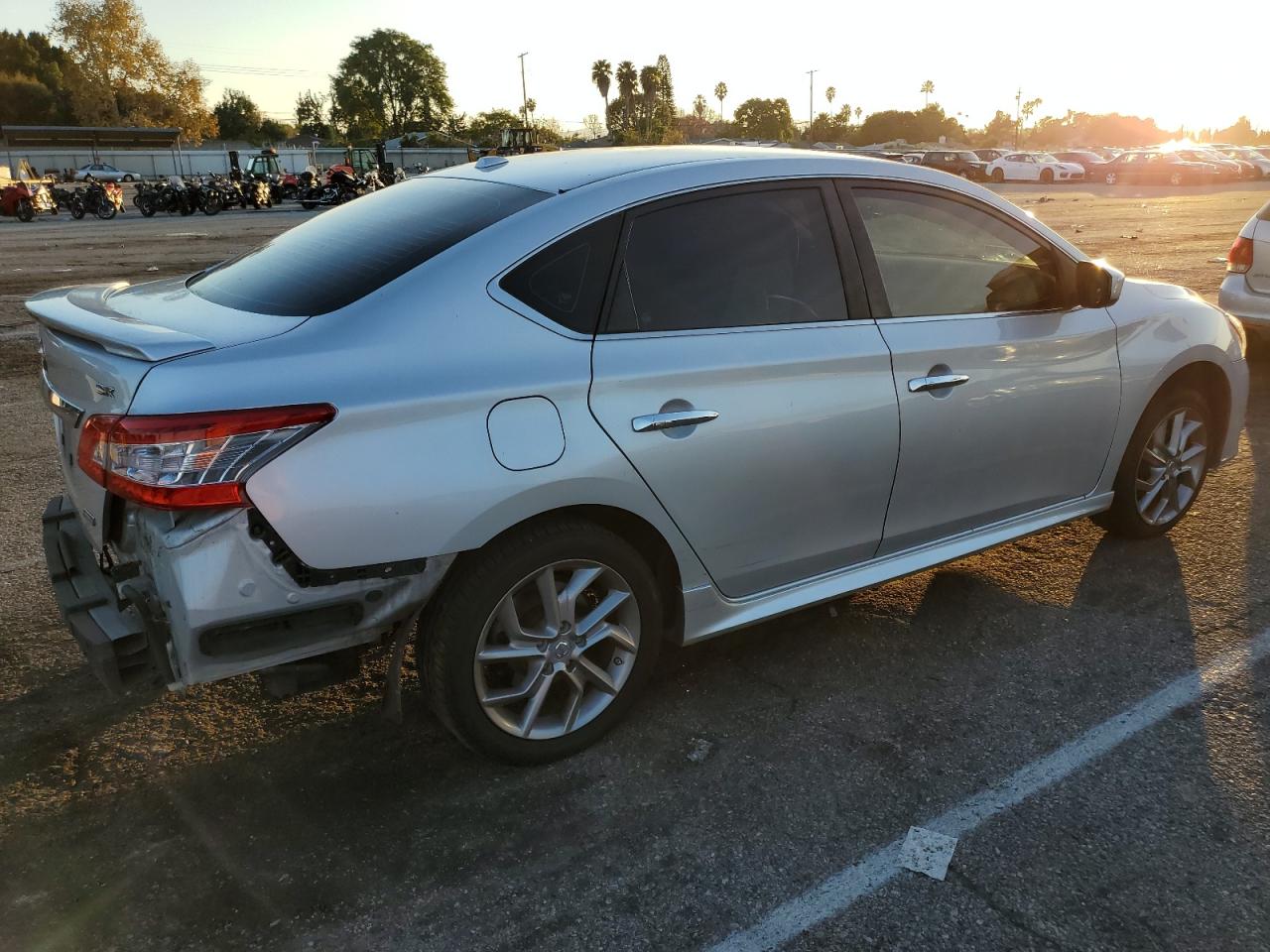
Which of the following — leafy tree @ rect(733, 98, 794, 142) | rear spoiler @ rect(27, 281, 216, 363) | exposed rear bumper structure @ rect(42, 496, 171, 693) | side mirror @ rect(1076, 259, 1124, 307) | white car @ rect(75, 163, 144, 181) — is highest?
leafy tree @ rect(733, 98, 794, 142)

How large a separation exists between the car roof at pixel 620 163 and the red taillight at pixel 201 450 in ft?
3.83

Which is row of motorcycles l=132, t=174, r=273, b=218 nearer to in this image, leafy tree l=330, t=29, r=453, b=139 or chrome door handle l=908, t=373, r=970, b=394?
chrome door handle l=908, t=373, r=970, b=394

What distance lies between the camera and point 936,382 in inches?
131

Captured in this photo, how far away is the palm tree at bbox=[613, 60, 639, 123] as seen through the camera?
367ft

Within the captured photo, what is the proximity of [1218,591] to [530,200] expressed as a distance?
3175 millimetres

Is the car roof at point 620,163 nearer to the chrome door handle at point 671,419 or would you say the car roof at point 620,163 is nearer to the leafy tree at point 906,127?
the chrome door handle at point 671,419

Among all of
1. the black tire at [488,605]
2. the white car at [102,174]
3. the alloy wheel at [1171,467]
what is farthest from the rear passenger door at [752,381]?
the white car at [102,174]

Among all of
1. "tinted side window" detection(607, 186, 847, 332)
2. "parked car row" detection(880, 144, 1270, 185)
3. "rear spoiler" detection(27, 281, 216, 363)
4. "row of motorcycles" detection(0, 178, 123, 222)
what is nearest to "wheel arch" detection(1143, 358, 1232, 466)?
"tinted side window" detection(607, 186, 847, 332)

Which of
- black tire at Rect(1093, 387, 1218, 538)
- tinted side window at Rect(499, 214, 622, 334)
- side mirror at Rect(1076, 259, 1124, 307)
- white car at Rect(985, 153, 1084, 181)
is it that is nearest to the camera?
tinted side window at Rect(499, 214, 622, 334)

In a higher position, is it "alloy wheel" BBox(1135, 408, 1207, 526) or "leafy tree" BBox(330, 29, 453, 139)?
"leafy tree" BBox(330, 29, 453, 139)

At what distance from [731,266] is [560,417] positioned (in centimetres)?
82

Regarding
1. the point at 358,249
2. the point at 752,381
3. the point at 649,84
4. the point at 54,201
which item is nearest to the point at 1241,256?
the point at 752,381

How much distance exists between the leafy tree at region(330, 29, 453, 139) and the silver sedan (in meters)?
121

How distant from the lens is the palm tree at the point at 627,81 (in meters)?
112
